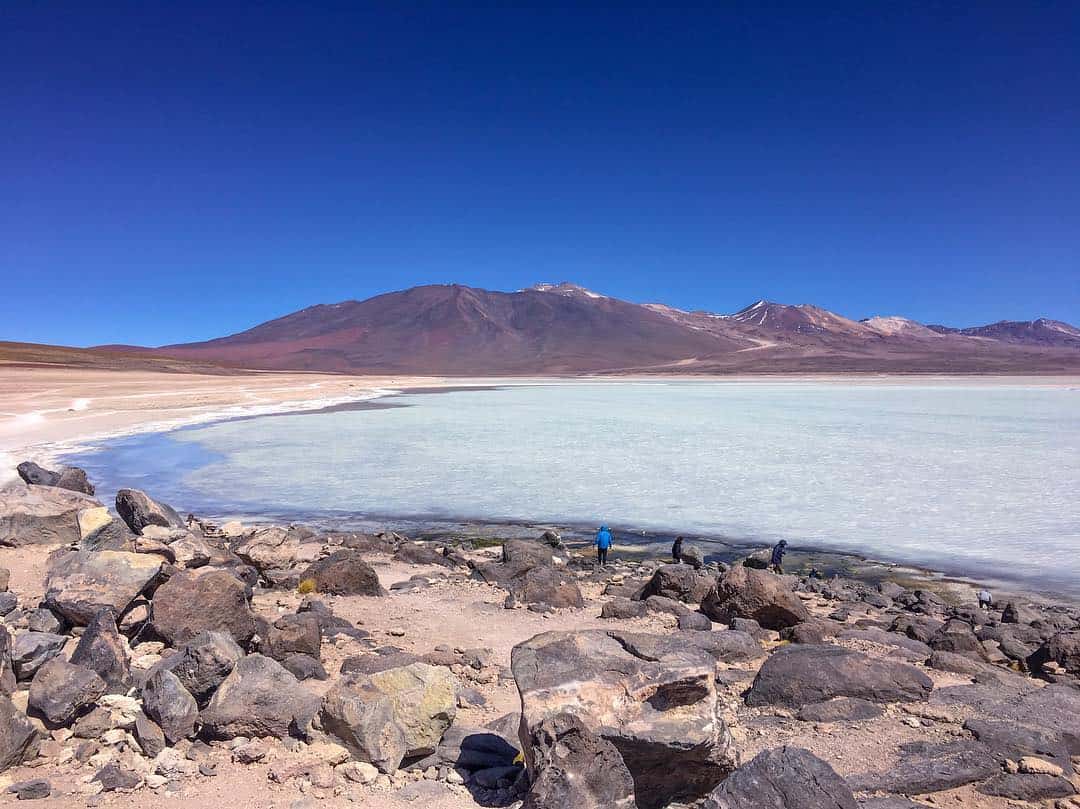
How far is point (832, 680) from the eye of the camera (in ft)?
13.7

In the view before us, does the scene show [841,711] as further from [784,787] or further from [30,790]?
[30,790]

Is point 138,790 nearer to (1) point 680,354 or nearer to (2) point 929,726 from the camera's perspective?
(2) point 929,726

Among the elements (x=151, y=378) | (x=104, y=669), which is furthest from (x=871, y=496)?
(x=151, y=378)

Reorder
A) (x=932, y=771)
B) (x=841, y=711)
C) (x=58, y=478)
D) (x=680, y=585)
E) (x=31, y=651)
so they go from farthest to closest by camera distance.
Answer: (x=58, y=478), (x=680, y=585), (x=841, y=711), (x=31, y=651), (x=932, y=771)

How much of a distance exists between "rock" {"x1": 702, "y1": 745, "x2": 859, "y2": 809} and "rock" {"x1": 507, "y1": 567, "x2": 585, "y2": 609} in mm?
3754

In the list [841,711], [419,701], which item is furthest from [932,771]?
[419,701]

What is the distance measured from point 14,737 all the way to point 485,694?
2298mm

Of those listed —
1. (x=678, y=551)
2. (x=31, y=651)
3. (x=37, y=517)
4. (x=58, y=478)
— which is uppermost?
(x=37, y=517)

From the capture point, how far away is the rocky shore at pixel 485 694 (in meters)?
2.87

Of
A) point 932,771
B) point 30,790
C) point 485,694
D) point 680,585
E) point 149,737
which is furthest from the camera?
point 680,585

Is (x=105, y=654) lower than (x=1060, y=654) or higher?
higher

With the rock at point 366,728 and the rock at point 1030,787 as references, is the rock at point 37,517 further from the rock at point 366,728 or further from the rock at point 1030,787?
the rock at point 1030,787

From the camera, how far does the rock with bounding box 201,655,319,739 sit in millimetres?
3242

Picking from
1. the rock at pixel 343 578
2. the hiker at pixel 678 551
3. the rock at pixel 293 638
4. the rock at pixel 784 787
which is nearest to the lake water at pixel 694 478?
the hiker at pixel 678 551
